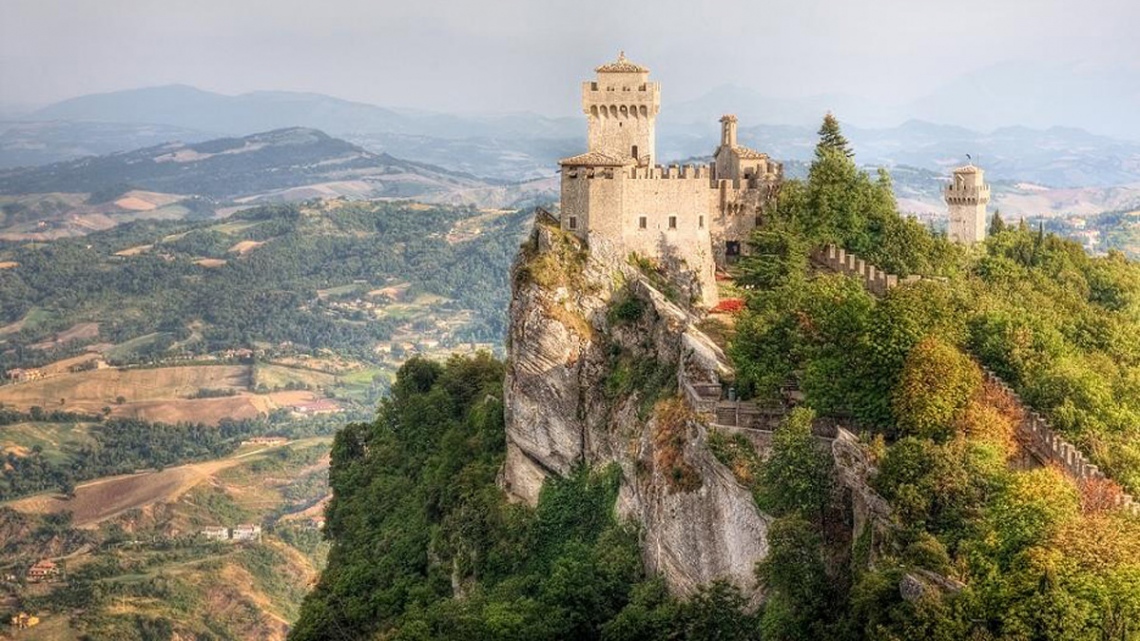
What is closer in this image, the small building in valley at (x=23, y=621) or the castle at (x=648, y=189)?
the castle at (x=648, y=189)

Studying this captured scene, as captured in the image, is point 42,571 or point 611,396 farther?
point 42,571

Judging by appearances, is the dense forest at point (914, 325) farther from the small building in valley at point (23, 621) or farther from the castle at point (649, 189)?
the small building in valley at point (23, 621)

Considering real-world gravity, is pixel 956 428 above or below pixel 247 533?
above

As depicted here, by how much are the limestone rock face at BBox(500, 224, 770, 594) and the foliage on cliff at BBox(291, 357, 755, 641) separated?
118cm

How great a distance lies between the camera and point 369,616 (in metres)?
62.5

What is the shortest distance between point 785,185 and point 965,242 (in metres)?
12.7

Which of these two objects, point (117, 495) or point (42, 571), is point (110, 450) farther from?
point (42, 571)

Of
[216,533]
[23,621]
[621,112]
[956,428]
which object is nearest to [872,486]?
[956,428]

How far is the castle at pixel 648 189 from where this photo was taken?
5838 centimetres

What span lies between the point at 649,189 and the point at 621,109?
523cm

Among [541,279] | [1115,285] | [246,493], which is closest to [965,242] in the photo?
[1115,285]

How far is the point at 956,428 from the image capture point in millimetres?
39469

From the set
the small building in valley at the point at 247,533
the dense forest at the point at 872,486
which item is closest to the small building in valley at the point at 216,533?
the small building in valley at the point at 247,533

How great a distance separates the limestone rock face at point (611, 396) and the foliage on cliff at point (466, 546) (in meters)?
1.18
